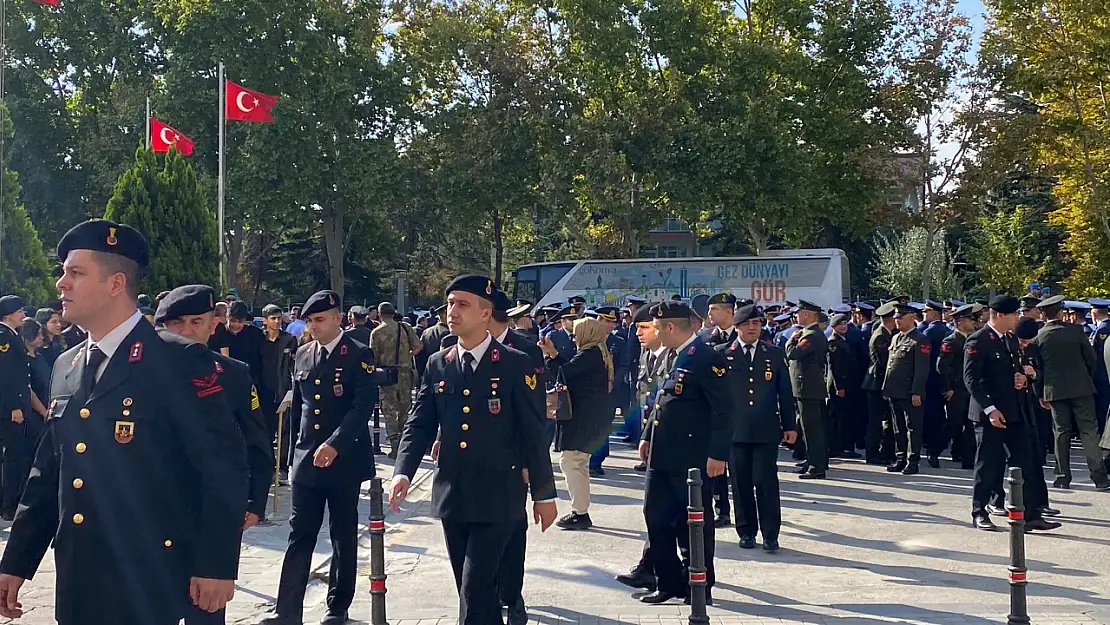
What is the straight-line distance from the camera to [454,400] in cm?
588

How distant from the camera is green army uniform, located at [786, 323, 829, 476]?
13008 mm

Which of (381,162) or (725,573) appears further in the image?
(381,162)

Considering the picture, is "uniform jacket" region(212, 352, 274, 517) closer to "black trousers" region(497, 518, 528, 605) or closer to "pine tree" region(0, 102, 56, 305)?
"black trousers" region(497, 518, 528, 605)

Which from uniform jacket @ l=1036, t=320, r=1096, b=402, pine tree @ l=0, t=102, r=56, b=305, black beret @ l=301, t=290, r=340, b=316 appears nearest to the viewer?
black beret @ l=301, t=290, r=340, b=316

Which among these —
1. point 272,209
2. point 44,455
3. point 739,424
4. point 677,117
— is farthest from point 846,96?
point 44,455

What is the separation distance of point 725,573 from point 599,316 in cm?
559

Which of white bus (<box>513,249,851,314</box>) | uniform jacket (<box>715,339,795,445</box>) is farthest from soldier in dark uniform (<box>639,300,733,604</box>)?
white bus (<box>513,249,851,314</box>)

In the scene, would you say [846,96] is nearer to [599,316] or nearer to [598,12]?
[598,12]

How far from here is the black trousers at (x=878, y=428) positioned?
14.5m

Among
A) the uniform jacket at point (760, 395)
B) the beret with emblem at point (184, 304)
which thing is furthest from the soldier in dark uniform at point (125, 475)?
the uniform jacket at point (760, 395)

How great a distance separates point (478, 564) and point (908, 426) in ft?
31.3

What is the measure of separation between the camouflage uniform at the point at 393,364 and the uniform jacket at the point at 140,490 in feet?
36.6

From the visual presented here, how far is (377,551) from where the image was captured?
20.6ft

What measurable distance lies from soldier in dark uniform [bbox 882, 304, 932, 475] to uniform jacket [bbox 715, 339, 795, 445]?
4205mm
